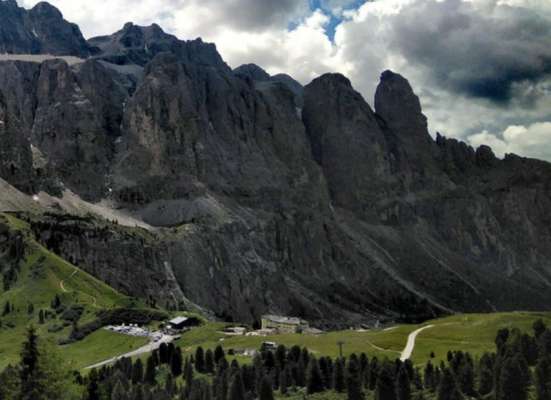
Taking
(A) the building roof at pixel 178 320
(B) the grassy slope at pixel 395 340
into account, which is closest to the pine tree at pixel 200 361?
(B) the grassy slope at pixel 395 340

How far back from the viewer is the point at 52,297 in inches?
5886

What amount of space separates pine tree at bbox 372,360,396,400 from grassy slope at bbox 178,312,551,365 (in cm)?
2646

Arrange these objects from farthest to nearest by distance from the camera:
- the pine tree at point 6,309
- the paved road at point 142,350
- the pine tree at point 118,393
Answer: the pine tree at point 6,309 → the paved road at point 142,350 → the pine tree at point 118,393

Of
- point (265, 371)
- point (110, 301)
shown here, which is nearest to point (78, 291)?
point (110, 301)

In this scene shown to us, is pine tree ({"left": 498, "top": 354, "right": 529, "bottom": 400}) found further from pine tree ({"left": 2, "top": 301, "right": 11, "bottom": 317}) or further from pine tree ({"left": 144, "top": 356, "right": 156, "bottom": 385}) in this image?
pine tree ({"left": 2, "top": 301, "right": 11, "bottom": 317})

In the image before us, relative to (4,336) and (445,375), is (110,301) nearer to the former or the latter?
(4,336)

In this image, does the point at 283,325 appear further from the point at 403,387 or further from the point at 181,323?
the point at 403,387

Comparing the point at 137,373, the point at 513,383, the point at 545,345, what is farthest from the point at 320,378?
the point at 545,345

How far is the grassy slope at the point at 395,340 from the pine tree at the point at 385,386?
86.8ft

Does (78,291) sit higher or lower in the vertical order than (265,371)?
higher

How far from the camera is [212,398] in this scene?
82.1 metres

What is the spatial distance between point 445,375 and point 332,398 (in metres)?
13.6

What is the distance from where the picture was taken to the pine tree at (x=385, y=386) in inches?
3182

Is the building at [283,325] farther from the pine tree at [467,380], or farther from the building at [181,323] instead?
the pine tree at [467,380]
